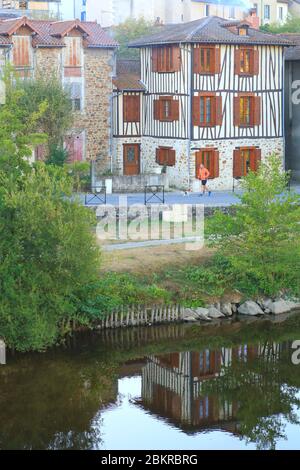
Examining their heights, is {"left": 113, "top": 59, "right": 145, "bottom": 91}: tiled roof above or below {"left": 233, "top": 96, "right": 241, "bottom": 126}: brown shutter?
above

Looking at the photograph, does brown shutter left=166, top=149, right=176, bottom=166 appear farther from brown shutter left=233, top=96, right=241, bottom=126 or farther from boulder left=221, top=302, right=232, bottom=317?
boulder left=221, top=302, right=232, bottom=317

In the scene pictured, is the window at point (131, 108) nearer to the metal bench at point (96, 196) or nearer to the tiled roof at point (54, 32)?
the tiled roof at point (54, 32)

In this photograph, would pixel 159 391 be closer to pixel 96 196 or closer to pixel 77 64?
pixel 96 196

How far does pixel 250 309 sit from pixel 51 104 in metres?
14.7

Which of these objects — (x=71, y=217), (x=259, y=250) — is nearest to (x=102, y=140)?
(x=259, y=250)

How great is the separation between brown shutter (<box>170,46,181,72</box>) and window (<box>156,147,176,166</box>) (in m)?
3.70

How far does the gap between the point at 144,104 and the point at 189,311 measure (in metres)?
18.0

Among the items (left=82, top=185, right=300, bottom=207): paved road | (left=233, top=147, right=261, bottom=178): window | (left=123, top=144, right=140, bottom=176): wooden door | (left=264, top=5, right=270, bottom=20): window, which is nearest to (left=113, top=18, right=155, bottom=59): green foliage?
(left=123, top=144, right=140, bottom=176): wooden door

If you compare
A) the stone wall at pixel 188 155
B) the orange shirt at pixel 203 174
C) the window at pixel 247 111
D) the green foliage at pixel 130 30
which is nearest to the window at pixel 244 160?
the stone wall at pixel 188 155

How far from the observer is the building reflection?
22.2 meters

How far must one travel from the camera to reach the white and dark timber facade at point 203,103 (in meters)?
42.6

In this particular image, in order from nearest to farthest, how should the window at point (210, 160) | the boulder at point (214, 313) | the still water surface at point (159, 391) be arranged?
the still water surface at point (159, 391)
the boulder at point (214, 313)
the window at point (210, 160)

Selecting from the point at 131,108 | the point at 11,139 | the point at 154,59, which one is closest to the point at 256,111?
the point at 154,59

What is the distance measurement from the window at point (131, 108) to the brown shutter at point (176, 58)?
2998 millimetres
